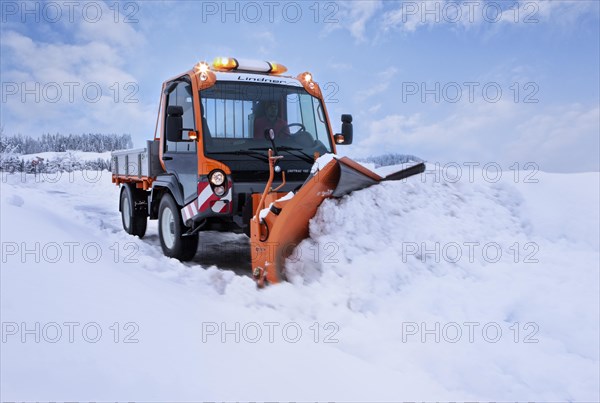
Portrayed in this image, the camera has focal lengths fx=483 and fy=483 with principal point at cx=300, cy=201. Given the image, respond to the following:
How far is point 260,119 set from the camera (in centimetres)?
555

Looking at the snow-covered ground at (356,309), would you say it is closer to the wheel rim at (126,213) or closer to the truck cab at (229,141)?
the truck cab at (229,141)

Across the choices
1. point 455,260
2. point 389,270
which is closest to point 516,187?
point 455,260

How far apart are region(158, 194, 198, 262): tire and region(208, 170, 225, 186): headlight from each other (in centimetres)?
87

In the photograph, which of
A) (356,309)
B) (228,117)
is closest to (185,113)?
(228,117)

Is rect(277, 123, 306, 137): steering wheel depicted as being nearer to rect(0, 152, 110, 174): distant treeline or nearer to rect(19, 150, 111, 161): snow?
rect(0, 152, 110, 174): distant treeline

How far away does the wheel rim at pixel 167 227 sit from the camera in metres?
5.89

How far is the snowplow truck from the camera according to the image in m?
4.16

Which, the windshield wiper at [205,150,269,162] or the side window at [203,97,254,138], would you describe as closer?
the windshield wiper at [205,150,269,162]

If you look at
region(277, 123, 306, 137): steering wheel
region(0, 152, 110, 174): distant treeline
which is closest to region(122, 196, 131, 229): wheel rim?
region(277, 123, 306, 137): steering wheel

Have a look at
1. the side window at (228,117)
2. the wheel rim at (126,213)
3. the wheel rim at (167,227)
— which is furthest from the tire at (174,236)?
the wheel rim at (126,213)

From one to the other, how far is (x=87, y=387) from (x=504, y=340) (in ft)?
7.18

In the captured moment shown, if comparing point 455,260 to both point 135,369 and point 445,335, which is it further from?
point 135,369

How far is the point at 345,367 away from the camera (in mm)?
2432

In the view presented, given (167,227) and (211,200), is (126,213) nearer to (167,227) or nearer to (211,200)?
(167,227)
